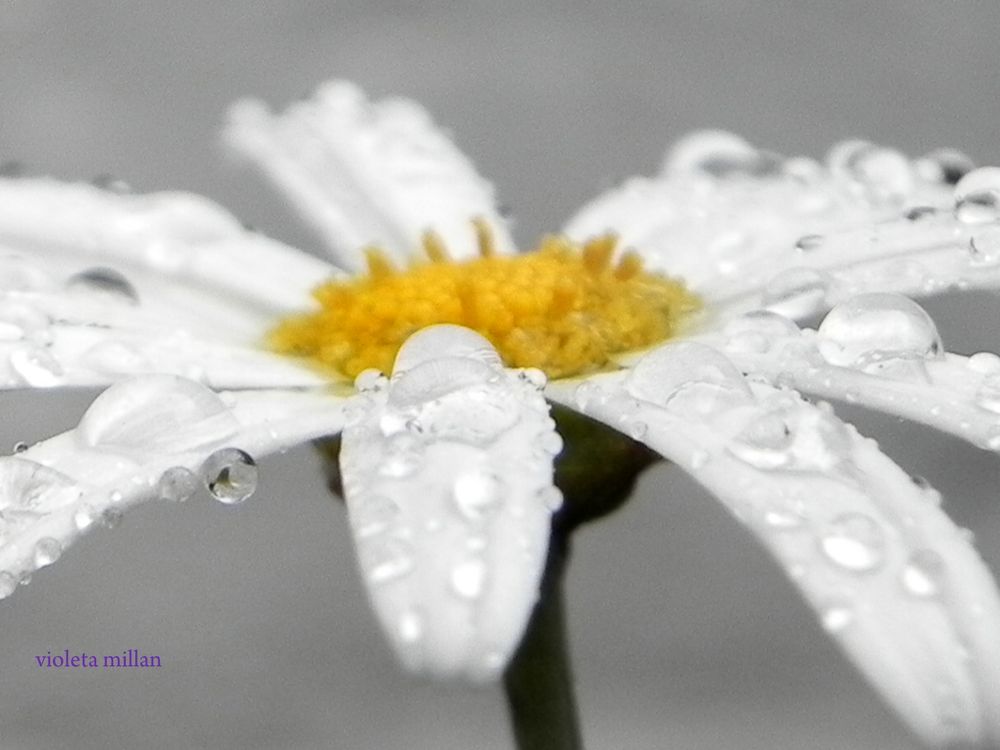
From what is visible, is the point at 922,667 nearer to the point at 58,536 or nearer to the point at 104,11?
the point at 58,536

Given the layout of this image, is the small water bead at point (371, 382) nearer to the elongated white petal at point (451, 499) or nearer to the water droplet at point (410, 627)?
the elongated white petal at point (451, 499)

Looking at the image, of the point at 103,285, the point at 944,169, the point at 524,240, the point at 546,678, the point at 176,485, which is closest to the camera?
the point at 176,485

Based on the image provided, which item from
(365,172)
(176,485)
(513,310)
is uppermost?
(365,172)

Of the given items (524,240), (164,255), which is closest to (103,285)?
(164,255)

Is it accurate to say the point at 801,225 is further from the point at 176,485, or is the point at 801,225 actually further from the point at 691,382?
the point at 176,485

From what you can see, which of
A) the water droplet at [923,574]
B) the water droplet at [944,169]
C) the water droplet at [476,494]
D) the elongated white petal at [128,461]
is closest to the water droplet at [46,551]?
the elongated white petal at [128,461]

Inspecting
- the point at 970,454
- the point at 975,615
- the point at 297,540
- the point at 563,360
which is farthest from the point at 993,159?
the point at 975,615

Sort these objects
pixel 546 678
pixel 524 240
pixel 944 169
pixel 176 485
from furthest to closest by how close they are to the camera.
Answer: pixel 524 240 < pixel 944 169 < pixel 546 678 < pixel 176 485
